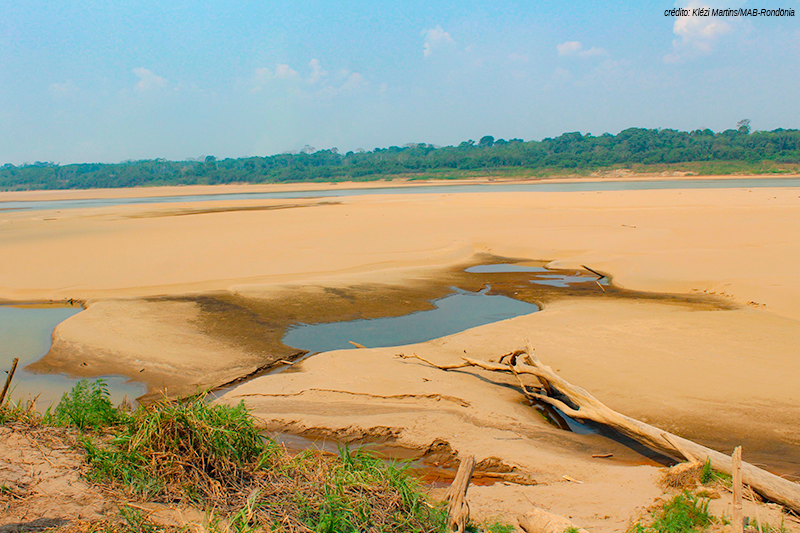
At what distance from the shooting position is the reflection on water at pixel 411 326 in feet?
26.6

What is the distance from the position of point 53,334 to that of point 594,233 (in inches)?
566

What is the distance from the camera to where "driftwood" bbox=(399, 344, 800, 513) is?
3.53 m

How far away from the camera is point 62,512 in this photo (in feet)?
10.2

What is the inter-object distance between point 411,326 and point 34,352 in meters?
5.52

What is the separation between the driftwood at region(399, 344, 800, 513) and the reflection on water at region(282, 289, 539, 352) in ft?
4.40

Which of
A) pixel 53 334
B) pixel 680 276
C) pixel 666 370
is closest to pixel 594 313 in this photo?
pixel 666 370

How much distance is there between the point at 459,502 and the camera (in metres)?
3.25

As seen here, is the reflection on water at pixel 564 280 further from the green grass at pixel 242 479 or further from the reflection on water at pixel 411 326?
the green grass at pixel 242 479

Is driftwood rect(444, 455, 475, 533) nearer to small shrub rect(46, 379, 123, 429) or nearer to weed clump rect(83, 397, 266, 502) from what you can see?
weed clump rect(83, 397, 266, 502)

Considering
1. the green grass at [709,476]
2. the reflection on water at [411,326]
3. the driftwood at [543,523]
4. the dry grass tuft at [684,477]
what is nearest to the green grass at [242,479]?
the driftwood at [543,523]

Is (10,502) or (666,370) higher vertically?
(10,502)

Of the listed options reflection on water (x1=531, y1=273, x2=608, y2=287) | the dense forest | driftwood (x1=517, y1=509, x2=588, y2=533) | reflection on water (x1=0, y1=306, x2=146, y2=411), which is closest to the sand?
driftwood (x1=517, y1=509, x2=588, y2=533)

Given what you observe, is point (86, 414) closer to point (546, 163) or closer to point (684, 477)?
point (684, 477)

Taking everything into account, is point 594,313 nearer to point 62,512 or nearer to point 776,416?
point 776,416
